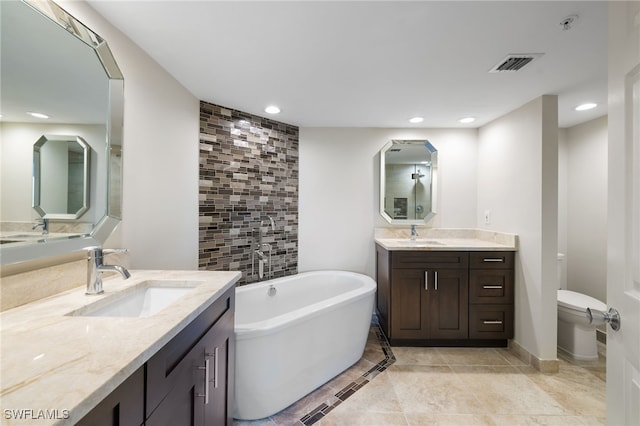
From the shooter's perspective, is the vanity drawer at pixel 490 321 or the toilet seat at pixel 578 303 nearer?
the toilet seat at pixel 578 303

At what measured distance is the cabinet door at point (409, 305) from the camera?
7.93 feet

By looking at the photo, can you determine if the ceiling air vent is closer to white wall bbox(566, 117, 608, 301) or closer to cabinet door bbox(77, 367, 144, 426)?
white wall bbox(566, 117, 608, 301)

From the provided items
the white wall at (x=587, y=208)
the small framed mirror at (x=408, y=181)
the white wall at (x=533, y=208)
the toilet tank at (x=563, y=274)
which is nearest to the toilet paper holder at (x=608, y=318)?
the white wall at (x=533, y=208)

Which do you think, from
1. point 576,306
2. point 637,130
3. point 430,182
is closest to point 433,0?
point 637,130

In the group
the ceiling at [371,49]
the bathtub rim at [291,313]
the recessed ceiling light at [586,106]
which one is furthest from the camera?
the recessed ceiling light at [586,106]

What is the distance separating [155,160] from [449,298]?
2.66m

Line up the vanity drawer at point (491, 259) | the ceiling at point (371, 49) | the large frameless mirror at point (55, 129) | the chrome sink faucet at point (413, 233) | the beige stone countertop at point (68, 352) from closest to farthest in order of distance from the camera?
1. the beige stone countertop at point (68, 352)
2. the large frameless mirror at point (55, 129)
3. the ceiling at point (371, 49)
4. the vanity drawer at point (491, 259)
5. the chrome sink faucet at point (413, 233)

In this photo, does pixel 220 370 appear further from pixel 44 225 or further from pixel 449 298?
pixel 449 298

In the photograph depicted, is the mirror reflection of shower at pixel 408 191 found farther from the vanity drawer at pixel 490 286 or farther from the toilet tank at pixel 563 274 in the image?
the toilet tank at pixel 563 274

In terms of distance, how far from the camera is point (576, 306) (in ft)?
7.07

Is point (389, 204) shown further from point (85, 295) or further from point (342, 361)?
point (85, 295)

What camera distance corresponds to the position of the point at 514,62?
1632 mm

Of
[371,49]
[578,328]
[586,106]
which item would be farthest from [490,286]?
[371,49]

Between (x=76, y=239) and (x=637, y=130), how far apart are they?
1.93 meters
